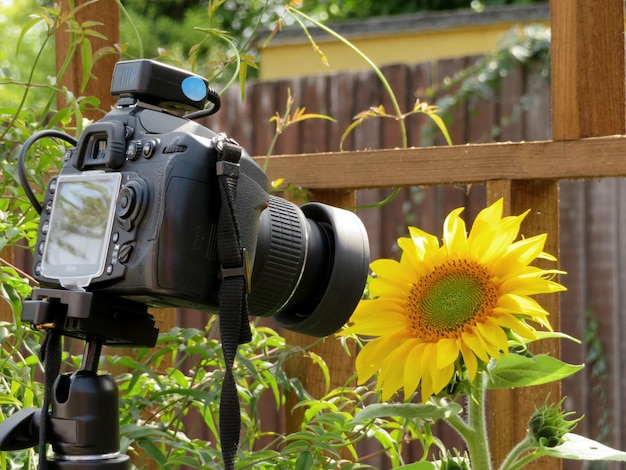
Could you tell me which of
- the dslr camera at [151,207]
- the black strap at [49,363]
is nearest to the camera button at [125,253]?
the dslr camera at [151,207]

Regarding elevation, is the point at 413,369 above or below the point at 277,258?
below

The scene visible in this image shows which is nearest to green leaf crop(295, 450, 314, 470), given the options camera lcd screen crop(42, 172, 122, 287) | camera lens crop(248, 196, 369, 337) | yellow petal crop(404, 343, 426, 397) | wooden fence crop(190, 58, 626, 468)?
camera lens crop(248, 196, 369, 337)

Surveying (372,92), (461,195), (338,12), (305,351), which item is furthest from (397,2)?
(305,351)

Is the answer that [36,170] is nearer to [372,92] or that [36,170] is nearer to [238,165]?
[238,165]

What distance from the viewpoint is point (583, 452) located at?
1036mm

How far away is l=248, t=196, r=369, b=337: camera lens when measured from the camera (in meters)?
1.14

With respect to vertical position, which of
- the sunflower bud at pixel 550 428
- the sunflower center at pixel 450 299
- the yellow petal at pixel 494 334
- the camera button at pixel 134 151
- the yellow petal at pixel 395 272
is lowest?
the sunflower bud at pixel 550 428

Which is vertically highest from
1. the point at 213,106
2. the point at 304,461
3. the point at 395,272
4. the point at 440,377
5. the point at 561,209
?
the point at 561,209

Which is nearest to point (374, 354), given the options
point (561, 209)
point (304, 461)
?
point (304, 461)

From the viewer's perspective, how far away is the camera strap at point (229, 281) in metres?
0.99

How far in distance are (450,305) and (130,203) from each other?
0.32 metres

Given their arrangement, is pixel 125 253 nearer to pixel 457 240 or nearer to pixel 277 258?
pixel 277 258

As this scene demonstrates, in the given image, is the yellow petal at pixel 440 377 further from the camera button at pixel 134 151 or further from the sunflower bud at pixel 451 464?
the camera button at pixel 134 151

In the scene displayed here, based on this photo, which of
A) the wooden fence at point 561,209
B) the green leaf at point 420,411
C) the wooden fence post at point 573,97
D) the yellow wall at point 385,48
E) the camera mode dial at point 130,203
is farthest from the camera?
the yellow wall at point 385,48
